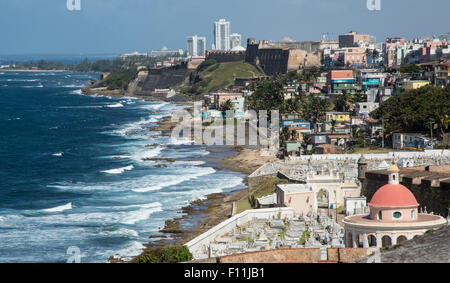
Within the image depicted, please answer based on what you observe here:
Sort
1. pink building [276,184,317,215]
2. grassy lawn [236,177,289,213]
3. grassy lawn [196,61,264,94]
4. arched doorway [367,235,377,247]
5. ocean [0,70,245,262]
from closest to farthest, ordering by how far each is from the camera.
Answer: arched doorway [367,235,377,247]
pink building [276,184,317,215]
ocean [0,70,245,262]
grassy lawn [236,177,289,213]
grassy lawn [196,61,264,94]

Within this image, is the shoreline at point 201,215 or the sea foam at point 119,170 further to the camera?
the sea foam at point 119,170

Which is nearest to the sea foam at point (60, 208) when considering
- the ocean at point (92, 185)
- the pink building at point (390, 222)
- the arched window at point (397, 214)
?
the ocean at point (92, 185)

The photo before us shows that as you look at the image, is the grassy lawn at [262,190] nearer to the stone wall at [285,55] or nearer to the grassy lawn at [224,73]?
the grassy lawn at [224,73]

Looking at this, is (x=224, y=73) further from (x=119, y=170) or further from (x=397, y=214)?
(x=397, y=214)

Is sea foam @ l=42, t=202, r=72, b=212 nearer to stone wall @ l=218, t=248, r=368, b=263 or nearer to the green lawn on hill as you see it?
stone wall @ l=218, t=248, r=368, b=263

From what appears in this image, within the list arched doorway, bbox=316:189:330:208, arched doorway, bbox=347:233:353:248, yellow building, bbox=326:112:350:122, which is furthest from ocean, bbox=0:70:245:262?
arched doorway, bbox=347:233:353:248

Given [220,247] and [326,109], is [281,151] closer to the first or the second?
[326,109]
